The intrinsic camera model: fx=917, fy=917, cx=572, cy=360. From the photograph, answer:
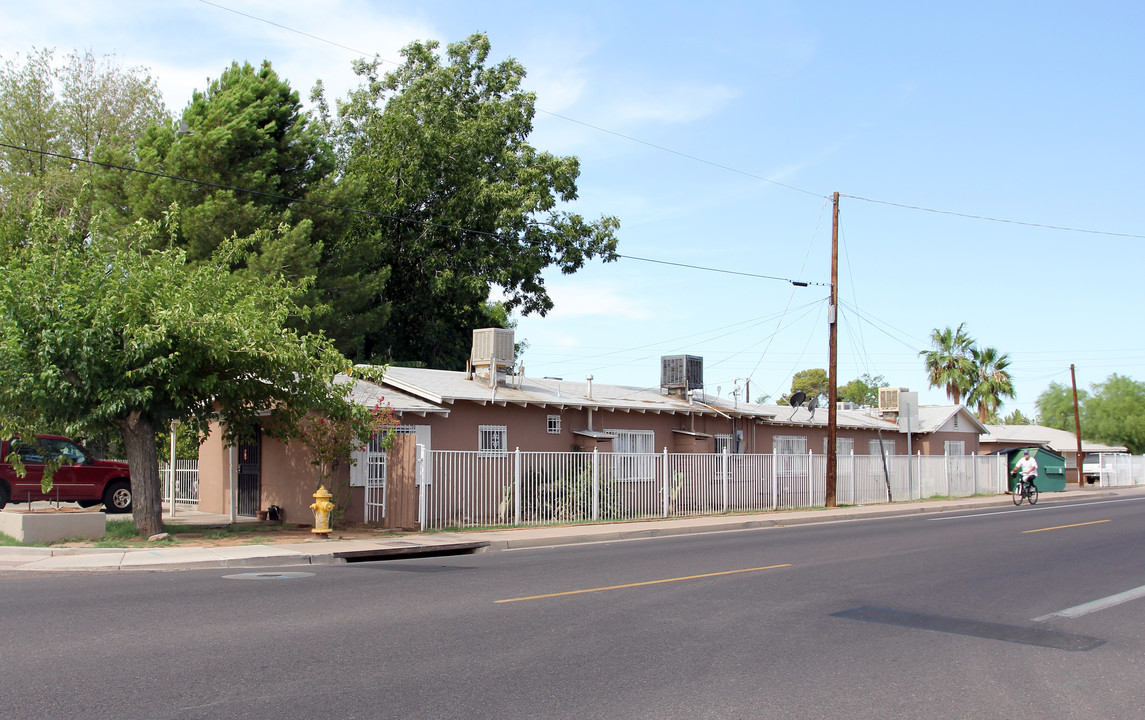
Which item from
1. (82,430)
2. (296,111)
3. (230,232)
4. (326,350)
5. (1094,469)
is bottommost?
(1094,469)

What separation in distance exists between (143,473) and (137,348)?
2.84 m

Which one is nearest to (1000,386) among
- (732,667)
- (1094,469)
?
(1094,469)

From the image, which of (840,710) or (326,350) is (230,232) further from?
(840,710)

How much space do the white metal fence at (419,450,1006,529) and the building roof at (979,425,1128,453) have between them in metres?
23.2

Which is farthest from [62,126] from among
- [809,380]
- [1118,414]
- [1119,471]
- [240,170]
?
[809,380]

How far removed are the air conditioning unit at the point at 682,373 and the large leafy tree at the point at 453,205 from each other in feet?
31.3

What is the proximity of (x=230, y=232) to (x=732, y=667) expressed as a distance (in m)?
24.4

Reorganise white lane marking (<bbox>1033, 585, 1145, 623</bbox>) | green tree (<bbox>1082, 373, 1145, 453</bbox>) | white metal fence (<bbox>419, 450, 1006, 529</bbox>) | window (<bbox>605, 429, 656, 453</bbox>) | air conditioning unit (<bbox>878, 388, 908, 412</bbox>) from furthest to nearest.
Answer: green tree (<bbox>1082, 373, 1145, 453</bbox>)
air conditioning unit (<bbox>878, 388, 908, 412</bbox>)
window (<bbox>605, 429, 656, 453</bbox>)
white metal fence (<bbox>419, 450, 1006, 529</bbox>)
white lane marking (<bbox>1033, 585, 1145, 623</bbox>)

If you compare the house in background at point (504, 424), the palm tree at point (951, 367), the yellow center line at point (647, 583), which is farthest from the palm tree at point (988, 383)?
the yellow center line at point (647, 583)

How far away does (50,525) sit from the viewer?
49.5 ft

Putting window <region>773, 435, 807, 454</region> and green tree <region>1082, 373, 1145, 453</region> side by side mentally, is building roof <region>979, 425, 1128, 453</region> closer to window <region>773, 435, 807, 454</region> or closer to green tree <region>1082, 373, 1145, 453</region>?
green tree <region>1082, 373, 1145, 453</region>

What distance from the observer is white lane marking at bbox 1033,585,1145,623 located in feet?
29.8

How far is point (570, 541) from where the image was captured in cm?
1739

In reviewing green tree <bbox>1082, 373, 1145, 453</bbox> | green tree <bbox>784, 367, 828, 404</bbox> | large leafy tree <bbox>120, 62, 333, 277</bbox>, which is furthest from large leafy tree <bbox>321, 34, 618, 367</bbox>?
green tree <bbox>784, 367, 828, 404</bbox>
